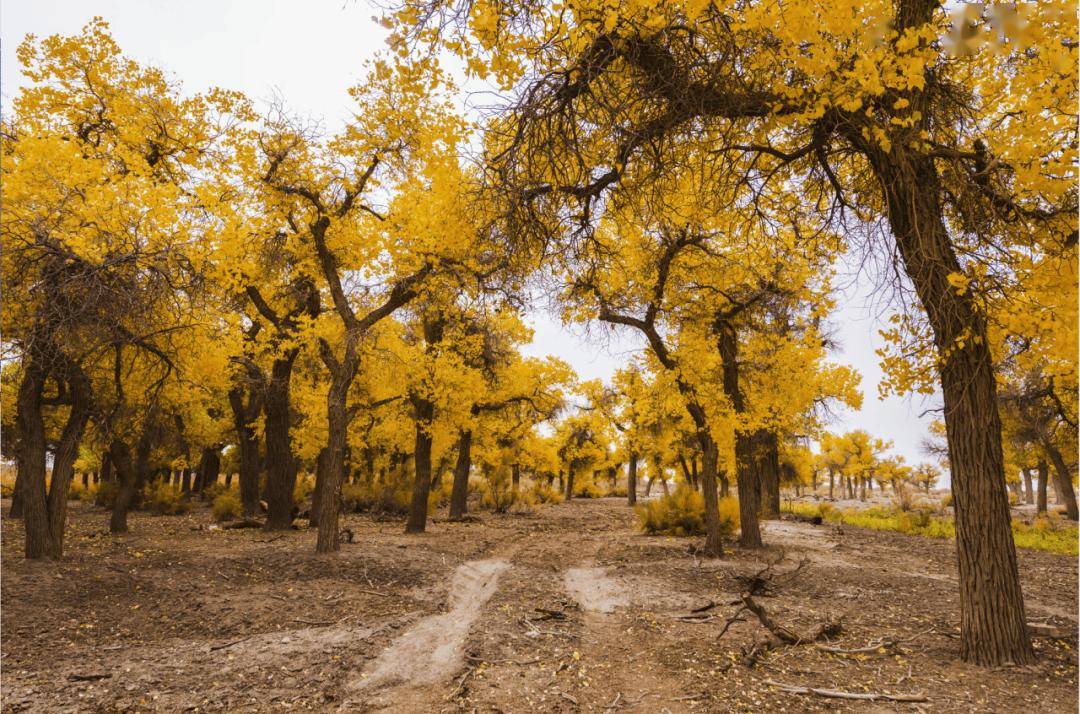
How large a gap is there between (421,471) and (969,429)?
1166 centimetres

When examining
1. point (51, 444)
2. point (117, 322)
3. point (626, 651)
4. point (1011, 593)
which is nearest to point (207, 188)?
point (117, 322)

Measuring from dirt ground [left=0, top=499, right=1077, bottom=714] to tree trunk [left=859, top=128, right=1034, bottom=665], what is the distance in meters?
0.32

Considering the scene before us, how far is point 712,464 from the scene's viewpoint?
10.9 meters

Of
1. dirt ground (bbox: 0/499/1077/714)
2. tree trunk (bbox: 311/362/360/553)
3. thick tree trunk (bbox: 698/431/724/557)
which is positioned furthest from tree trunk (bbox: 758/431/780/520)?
tree trunk (bbox: 311/362/360/553)

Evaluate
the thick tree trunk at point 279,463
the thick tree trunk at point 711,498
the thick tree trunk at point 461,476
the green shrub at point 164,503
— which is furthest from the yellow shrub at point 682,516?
the green shrub at point 164,503

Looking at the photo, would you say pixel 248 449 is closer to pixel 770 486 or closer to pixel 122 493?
pixel 122 493

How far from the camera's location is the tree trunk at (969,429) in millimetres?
4512

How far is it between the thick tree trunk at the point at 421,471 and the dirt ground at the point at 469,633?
307 centimetres

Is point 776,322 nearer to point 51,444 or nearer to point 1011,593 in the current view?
point 1011,593

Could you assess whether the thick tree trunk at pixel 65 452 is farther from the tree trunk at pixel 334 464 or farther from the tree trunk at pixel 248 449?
the tree trunk at pixel 248 449

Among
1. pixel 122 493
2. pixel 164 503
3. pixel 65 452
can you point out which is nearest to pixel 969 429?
pixel 65 452

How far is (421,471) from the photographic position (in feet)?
46.3

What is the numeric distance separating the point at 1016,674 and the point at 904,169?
3.98 meters

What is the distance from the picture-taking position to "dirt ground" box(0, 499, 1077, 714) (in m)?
4.21
